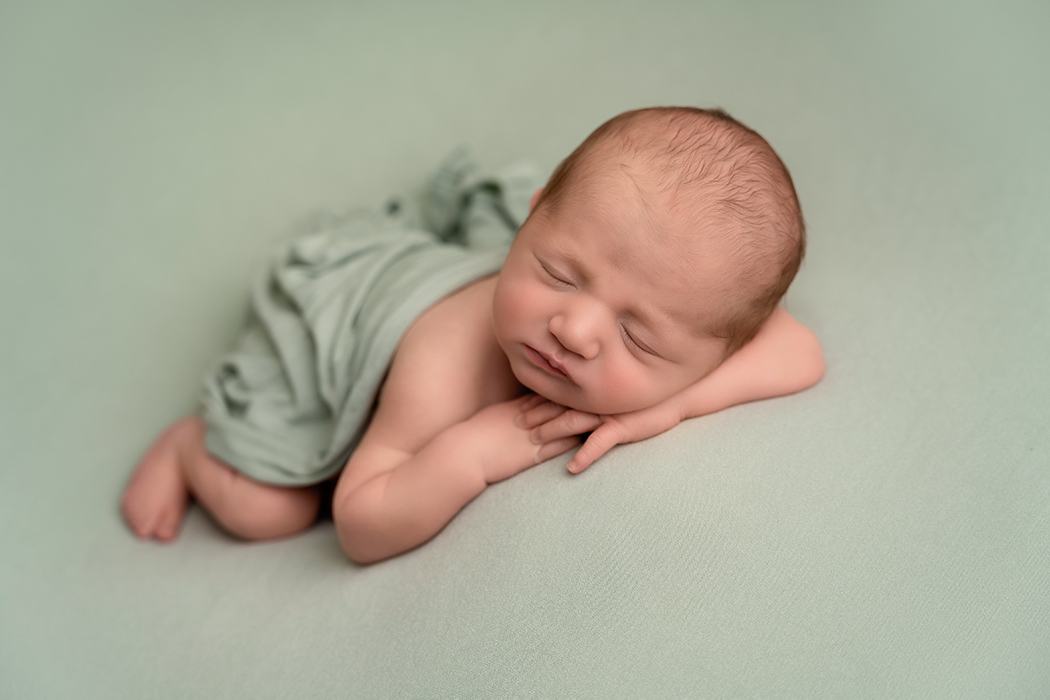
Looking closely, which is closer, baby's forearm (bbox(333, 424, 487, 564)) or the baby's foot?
baby's forearm (bbox(333, 424, 487, 564))

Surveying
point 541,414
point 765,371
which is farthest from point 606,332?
point 765,371

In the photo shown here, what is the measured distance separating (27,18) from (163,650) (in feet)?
3.55

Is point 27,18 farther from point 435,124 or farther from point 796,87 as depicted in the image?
point 796,87

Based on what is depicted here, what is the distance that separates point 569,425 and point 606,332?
0.13 m

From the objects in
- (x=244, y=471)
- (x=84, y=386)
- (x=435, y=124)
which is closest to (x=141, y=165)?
(x=84, y=386)

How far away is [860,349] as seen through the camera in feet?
3.49

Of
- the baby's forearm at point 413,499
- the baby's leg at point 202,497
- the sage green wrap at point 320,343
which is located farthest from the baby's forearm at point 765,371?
the baby's leg at point 202,497

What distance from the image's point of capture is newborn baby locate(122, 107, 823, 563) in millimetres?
832

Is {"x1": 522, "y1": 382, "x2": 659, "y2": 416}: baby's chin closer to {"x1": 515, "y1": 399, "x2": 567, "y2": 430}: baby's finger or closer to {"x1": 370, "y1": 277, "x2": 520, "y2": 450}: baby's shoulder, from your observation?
{"x1": 515, "y1": 399, "x2": 567, "y2": 430}: baby's finger

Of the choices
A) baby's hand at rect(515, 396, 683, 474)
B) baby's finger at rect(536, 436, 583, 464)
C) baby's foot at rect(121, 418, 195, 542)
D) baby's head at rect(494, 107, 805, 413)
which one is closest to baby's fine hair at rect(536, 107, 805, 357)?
baby's head at rect(494, 107, 805, 413)

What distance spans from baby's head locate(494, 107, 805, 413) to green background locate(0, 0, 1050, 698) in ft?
0.34

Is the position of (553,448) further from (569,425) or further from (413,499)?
(413,499)

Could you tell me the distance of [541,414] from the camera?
3.10 feet

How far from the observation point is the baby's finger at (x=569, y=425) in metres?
0.91
